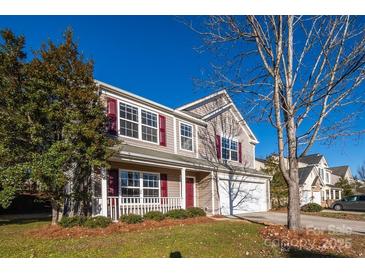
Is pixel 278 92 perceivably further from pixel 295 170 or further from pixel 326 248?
pixel 326 248

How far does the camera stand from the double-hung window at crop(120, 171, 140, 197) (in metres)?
14.4

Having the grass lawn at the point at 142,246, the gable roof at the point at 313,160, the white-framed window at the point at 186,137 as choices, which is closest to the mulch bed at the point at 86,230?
the grass lawn at the point at 142,246

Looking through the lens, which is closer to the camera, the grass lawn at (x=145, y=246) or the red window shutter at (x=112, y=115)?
the grass lawn at (x=145, y=246)

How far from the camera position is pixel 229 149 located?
23109 mm

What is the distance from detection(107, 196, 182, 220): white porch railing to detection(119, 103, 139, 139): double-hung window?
3106mm

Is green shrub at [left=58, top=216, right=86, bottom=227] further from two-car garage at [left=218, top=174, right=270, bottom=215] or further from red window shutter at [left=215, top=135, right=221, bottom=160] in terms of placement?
red window shutter at [left=215, top=135, right=221, bottom=160]

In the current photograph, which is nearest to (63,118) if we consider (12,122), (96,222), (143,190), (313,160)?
(12,122)

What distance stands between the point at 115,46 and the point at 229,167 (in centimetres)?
1110

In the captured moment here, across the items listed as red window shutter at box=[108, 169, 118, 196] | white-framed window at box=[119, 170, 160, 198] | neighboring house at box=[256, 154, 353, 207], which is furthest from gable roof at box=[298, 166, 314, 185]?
red window shutter at box=[108, 169, 118, 196]

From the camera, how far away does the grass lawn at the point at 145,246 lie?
7.01 m

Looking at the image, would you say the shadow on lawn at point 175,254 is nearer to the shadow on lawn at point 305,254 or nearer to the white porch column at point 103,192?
the shadow on lawn at point 305,254

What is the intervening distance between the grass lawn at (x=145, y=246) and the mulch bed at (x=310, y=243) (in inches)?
16.7
